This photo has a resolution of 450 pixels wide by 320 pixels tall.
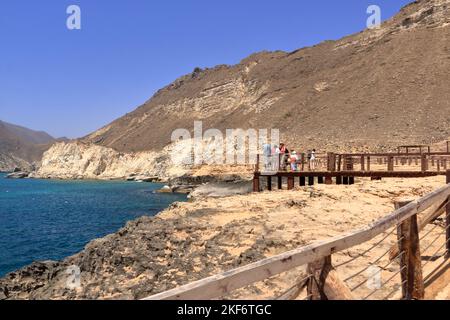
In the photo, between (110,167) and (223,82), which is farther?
(223,82)

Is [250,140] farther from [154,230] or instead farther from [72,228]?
[154,230]

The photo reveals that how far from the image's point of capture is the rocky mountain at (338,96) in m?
59.9

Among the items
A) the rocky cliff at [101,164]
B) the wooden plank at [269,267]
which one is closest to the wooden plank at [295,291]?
the wooden plank at [269,267]

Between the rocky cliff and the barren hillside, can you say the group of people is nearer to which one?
the barren hillside

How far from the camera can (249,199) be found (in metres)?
18.7

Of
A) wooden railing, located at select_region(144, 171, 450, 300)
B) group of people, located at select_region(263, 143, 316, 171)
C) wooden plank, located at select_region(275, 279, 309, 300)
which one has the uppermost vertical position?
group of people, located at select_region(263, 143, 316, 171)

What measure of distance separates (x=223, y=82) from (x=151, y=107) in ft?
148

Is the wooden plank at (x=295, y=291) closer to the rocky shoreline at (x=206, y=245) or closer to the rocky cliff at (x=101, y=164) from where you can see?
the rocky shoreline at (x=206, y=245)

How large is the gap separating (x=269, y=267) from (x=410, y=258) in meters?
2.53

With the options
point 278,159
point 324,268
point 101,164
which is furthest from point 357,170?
point 101,164

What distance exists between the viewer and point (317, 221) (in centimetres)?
1223

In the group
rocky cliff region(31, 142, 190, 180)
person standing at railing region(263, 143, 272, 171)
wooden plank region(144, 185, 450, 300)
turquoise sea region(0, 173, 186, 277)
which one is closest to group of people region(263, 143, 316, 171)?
person standing at railing region(263, 143, 272, 171)

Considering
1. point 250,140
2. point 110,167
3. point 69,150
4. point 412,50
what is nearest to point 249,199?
point 250,140

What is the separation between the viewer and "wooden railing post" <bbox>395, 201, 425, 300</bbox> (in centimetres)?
505
